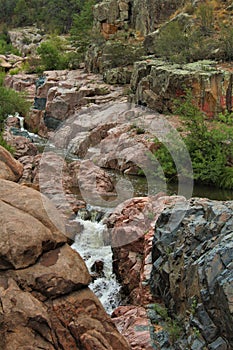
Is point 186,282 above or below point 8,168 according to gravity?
below

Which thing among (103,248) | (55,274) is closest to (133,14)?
(103,248)

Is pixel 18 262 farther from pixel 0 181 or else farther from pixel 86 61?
pixel 86 61

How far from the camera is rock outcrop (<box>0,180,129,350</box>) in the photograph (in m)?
7.26

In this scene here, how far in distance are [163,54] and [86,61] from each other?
11.3 metres

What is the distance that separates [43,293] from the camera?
7805 millimetres

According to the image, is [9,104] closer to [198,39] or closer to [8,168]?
[198,39]

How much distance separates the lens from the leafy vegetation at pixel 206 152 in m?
18.6

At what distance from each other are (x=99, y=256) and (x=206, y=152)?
28.9 ft

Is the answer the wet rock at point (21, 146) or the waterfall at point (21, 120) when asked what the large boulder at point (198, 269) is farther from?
the waterfall at point (21, 120)

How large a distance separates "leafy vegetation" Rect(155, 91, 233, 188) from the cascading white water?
627 centimetres

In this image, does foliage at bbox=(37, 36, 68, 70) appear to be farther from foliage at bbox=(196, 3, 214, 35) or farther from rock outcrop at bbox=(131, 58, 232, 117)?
rock outcrop at bbox=(131, 58, 232, 117)

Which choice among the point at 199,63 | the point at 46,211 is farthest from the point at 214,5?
the point at 46,211

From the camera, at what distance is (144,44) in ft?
109

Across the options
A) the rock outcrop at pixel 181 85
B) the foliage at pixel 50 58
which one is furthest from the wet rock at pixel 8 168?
the foliage at pixel 50 58
